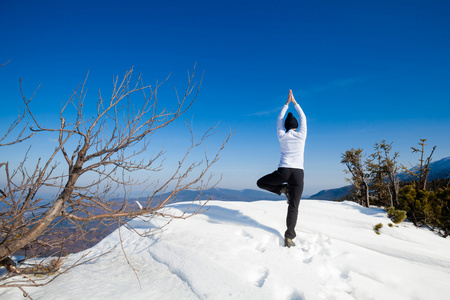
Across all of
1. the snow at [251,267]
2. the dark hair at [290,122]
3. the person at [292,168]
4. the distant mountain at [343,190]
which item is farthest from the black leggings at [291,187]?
the distant mountain at [343,190]

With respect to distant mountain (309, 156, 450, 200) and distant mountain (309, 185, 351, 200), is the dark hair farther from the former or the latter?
distant mountain (309, 185, 351, 200)

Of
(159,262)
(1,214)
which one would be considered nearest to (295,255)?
(159,262)

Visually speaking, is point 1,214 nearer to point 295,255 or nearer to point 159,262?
point 159,262

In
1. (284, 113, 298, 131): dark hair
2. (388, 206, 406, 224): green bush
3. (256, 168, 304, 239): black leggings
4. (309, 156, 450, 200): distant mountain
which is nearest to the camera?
(256, 168, 304, 239): black leggings

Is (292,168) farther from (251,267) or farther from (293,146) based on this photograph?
(251,267)

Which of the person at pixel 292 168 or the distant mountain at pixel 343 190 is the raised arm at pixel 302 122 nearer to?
the person at pixel 292 168

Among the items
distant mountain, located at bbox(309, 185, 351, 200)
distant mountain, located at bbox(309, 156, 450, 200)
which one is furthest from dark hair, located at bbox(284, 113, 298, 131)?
distant mountain, located at bbox(309, 185, 351, 200)

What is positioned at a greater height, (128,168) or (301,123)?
(301,123)

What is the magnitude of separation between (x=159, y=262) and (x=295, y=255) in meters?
2.06

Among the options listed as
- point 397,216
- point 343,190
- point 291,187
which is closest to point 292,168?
point 291,187

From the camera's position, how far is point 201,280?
272 cm

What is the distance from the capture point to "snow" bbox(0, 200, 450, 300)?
2574 mm

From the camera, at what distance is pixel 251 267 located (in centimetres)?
295

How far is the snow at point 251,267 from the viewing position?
8.45 feet
